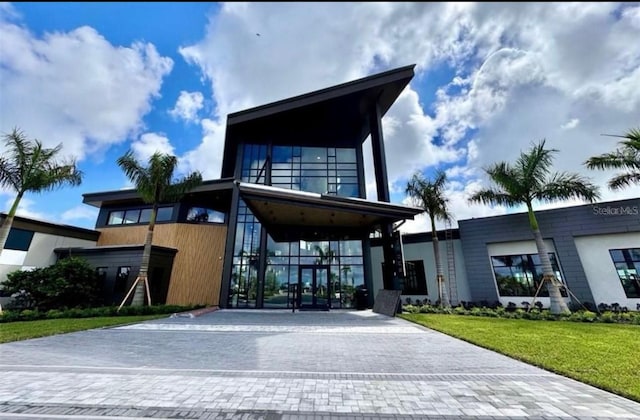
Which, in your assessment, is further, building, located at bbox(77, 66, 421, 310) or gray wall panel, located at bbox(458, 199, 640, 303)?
building, located at bbox(77, 66, 421, 310)

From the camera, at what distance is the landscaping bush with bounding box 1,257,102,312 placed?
38.7 feet

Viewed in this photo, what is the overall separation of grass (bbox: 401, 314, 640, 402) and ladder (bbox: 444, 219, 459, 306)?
21.7 ft

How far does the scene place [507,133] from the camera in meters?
11.5

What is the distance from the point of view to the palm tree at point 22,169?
10.8m

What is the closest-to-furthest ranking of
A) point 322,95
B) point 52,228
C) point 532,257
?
point 532,257 → point 52,228 → point 322,95

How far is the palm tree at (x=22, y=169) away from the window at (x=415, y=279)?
19197 millimetres

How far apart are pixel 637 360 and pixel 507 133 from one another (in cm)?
948

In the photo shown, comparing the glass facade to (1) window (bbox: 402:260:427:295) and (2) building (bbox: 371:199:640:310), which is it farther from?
(1) window (bbox: 402:260:427:295)

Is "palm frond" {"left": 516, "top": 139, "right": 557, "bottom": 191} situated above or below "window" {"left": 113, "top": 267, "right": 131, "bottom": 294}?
above

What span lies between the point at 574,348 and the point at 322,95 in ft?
51.1

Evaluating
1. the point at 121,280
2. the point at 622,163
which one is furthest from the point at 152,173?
the point at 622,163

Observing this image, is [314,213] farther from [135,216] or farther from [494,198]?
[135,216]

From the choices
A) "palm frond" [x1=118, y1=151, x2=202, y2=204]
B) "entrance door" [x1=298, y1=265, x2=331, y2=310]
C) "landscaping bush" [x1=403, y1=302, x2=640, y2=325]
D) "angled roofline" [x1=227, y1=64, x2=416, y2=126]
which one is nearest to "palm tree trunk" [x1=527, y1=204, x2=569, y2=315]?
"landscaping bush" [x1=403, y1=302, x2=640, y2=325]

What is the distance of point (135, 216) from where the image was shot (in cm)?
1814
